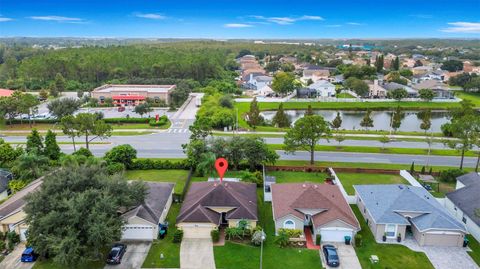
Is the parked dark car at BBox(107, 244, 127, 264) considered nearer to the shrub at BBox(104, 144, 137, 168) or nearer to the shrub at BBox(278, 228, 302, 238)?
the shrub at BBox(278, 228, 302, 238)

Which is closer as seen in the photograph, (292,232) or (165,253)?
(165,253)

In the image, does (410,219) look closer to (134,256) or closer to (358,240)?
(358,240)

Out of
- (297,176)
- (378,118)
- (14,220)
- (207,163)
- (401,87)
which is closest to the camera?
(14,220)

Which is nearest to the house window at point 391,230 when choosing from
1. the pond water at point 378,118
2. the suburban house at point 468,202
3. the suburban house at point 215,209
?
the suburban house at point 468,202

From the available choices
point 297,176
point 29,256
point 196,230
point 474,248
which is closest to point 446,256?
point 474,248

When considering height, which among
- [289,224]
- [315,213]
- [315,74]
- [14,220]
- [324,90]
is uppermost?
[315,74]

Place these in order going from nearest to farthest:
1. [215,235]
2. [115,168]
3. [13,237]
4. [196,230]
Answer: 1. [13,237]
2. [215,235]
3. [196,230]
4. [115,168]

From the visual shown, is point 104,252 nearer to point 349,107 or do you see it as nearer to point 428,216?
point 428,216
